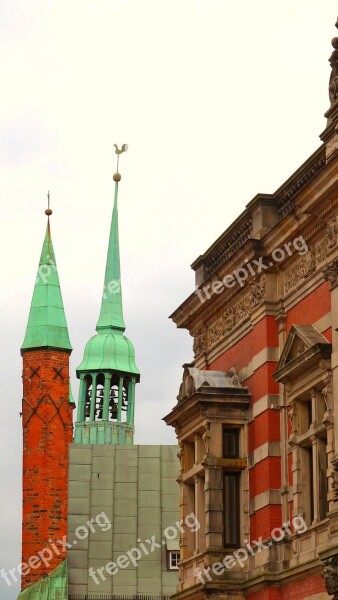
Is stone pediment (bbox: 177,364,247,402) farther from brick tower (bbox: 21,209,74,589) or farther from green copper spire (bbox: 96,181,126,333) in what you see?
green copper spire (bbox: 96,181,126,333)

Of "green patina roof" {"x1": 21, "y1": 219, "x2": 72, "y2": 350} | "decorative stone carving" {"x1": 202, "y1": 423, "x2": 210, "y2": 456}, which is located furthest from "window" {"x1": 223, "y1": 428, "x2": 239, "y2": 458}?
"green patina roof" {"x1": 21, "y1": 219, "x2": 72, "y2": 350}

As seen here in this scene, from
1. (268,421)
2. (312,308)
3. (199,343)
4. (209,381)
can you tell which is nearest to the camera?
(312,308)

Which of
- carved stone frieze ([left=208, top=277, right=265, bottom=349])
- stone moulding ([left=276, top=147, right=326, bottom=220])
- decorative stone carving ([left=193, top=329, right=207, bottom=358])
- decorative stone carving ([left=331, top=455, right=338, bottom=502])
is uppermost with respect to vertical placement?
stone moulding ([left=276, top=147, right=326, bottom=220])

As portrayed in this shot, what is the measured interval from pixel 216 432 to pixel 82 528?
25.5 metres

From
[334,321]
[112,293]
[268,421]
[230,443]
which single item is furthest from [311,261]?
[112,293]

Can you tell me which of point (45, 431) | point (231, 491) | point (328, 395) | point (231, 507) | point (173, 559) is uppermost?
point (45, 431)

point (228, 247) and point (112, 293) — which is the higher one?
point (112, 293)

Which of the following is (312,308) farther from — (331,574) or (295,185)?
(331,574)

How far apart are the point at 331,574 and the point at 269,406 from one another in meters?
5.27

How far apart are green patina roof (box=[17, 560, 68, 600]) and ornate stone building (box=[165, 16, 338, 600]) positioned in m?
23.3

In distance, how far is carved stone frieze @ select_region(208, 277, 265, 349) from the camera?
97.0 ft

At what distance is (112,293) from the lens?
227 feet

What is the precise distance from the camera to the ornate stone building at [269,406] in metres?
26.0

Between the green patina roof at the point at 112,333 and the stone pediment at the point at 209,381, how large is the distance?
33.9 meters
